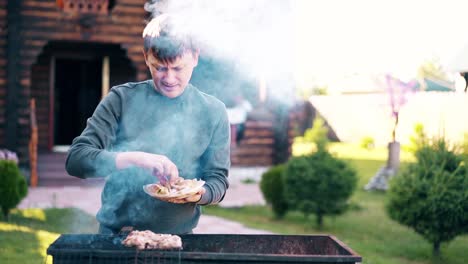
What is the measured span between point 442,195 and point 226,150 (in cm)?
459

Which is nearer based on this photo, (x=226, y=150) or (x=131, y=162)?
(x=131, y=162)

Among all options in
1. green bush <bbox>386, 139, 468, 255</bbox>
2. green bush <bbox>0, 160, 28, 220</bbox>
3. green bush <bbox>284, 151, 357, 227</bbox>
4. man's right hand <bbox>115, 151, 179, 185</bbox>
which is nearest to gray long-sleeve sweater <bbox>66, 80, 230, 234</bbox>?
man's right hand <bbox>115, 151, 179, 185</bbox>

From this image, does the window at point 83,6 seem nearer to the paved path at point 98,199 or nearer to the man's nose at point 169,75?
the paved path at point 98,199

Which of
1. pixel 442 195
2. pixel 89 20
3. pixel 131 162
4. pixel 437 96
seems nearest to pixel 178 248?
pixel 131 162

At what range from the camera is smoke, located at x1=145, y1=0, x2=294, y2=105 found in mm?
4266

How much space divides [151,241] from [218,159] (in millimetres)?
572

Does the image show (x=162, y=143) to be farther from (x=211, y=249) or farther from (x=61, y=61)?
(x=61, y=61)

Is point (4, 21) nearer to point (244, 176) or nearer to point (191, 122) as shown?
point (244, 176)

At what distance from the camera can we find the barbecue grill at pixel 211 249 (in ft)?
8.47

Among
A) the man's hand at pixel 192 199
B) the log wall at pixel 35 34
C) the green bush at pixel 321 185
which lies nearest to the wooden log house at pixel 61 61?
the log wall at pixel 35 34

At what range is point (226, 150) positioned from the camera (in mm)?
3082

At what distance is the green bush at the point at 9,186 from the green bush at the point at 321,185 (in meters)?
3.85

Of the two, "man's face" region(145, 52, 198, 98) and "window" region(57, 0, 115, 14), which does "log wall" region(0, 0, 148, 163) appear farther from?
"man's face" region(145, 52, 198, 98)

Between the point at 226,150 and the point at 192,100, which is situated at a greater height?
the point at 192,100
